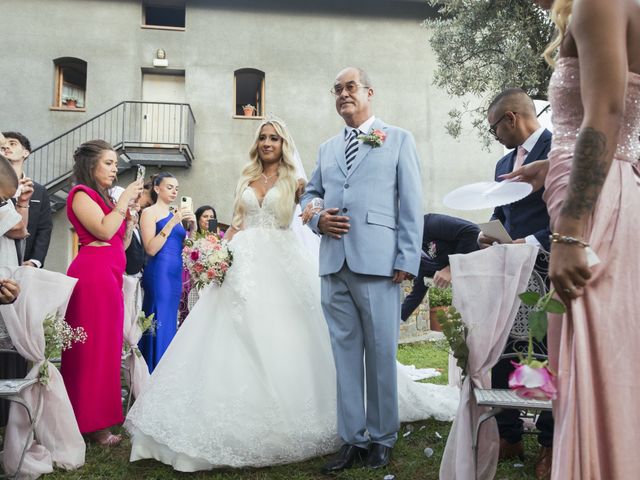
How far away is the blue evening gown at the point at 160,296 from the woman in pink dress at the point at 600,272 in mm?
5285

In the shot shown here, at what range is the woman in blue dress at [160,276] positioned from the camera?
6332 millimetres

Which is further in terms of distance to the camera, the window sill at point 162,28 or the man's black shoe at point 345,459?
the window sill at point 162,28

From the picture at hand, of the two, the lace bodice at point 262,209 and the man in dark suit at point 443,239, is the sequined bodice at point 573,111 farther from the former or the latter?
the man in dark suit at point 443,239

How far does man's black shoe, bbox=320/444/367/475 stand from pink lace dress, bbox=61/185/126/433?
186 centimetres

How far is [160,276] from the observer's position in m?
6.36

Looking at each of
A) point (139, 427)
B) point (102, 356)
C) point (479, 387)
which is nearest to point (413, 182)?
point (479, 387)

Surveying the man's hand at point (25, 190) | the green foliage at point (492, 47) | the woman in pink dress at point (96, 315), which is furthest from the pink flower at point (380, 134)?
the green foliage at point (492, 47)

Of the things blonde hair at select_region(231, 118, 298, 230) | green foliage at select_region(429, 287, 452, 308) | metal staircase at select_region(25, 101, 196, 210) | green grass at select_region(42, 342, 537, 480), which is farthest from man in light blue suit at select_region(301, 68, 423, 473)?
metal staircase at select_region(25, 101, 196, 210)

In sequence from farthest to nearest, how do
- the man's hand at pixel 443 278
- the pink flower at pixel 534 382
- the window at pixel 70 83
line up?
the window at pixel 70 83 → the man's hand at pixel 443 278 → the pink flower at pixel 534 382

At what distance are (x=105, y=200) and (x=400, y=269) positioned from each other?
2447 mm

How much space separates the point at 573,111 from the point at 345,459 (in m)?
2.57

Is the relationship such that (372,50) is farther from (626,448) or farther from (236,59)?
(626,448)

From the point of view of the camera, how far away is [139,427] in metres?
3.66

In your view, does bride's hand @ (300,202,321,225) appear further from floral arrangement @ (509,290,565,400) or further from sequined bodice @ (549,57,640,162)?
floral arrangement @ (509,290,565,400)
